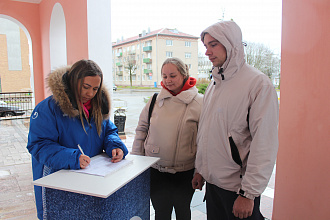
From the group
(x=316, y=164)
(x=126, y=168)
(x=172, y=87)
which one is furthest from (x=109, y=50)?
(x=316, y=164)

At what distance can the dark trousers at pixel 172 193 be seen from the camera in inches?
64.6

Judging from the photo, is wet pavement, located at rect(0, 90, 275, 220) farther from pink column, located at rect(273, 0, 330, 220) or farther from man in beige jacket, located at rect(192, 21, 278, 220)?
Result: man in beige jacket, located at rect(192, 21, 278, 220)

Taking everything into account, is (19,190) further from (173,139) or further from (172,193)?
(173,139)

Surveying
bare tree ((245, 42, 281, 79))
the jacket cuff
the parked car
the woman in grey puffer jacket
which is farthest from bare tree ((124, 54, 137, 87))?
the jacket cuff

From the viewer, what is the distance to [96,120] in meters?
1.49

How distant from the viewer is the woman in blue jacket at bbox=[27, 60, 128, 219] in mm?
1292

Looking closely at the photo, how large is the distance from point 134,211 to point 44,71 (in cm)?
629

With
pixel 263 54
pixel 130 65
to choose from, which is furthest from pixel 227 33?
pixel 130 65

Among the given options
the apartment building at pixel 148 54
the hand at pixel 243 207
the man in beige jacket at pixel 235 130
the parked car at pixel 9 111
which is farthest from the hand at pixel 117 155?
the parked car at pixel 9 111

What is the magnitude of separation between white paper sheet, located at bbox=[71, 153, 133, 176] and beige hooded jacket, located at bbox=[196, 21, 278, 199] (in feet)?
1.45

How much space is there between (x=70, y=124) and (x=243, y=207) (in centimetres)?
96

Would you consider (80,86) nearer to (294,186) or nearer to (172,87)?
(172,87)

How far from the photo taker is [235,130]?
1.26 metres

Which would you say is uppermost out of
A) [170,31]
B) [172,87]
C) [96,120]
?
[170,31]
